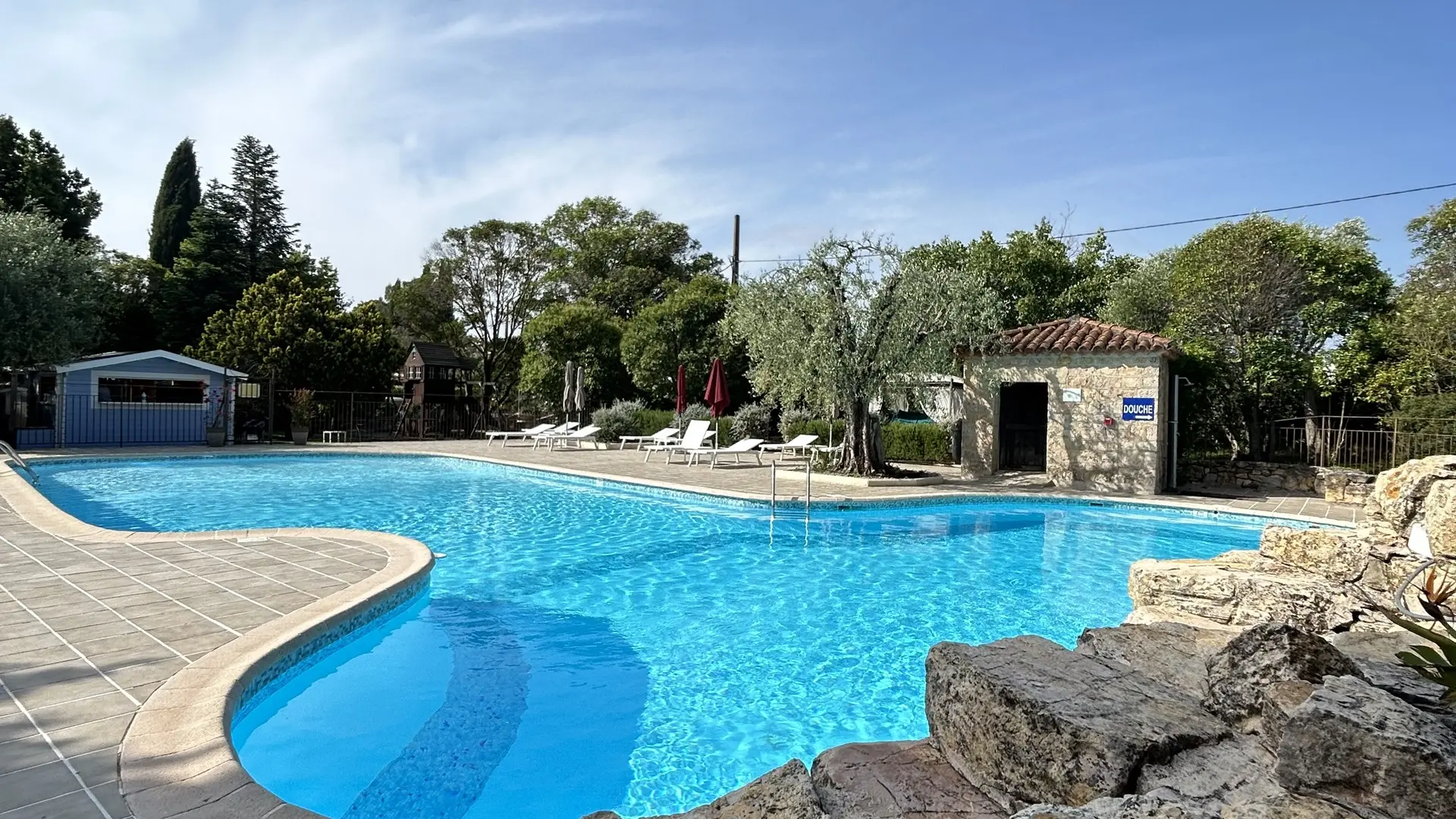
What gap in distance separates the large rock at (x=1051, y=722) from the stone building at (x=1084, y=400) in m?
12.7

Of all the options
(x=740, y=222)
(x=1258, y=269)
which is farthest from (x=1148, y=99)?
(x=740, y=222)

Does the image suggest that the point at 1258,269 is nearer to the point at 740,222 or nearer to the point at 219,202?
the point at 740,222

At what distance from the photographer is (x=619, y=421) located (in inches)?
900

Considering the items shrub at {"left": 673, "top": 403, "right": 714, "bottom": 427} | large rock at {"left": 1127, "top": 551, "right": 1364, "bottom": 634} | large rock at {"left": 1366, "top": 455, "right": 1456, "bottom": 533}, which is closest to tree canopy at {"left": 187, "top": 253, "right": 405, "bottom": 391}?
shrub at {"left": 673, "top": 403, "right": 714, "bottom": 427}

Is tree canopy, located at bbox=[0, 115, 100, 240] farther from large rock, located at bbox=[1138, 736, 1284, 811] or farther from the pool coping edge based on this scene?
large rock, located at bbox=[1138, 736, 1284, 811]

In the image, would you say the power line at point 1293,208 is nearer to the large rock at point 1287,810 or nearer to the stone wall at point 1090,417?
the stone wall at point 1090,417

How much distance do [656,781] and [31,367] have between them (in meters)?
23.0

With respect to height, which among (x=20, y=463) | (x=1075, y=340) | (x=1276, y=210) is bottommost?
(x=20, y=463)

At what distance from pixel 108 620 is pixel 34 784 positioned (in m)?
2.23

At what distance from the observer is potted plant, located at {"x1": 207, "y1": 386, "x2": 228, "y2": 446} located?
64.0 feet

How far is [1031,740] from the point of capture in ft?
6.10

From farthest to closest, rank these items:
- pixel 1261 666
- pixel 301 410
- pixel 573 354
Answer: pixel 573 354, pixel 301 410, pixel 1261 666

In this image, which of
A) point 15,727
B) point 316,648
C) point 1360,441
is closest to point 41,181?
point 316,648

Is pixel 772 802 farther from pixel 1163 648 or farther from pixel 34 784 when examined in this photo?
pixel 34 784
